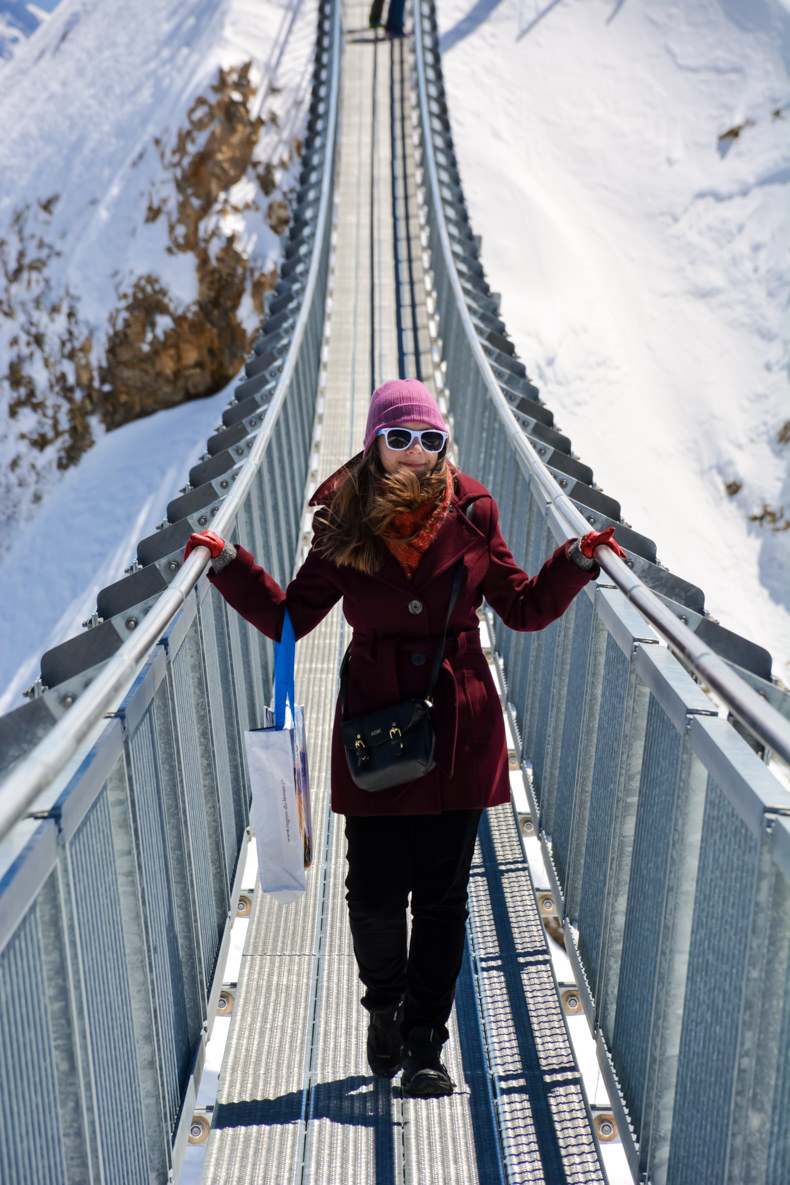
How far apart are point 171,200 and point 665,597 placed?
3585cm

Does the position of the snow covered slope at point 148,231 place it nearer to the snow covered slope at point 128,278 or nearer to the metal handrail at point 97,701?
the snow covered slope at point 128,278

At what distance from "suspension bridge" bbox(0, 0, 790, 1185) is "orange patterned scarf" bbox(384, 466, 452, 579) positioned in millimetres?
501

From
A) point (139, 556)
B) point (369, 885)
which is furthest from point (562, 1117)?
point (139, 556)

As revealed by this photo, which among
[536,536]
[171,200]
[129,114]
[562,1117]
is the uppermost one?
[129,114]

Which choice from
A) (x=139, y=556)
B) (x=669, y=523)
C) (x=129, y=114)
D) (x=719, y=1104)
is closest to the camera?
(x=719, y=1104)

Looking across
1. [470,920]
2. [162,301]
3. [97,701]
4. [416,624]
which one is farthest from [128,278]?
[97,701]

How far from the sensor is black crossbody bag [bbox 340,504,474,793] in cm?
289

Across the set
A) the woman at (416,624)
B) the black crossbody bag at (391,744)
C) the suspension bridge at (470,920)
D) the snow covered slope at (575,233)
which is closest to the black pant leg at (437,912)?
the woman at (416,624)

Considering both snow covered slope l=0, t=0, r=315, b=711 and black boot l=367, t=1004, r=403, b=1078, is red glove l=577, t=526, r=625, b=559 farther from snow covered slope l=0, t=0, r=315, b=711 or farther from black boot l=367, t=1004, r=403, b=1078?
snow covered slope l=0, t=0, r=315, b=711

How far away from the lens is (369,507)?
9.84ft

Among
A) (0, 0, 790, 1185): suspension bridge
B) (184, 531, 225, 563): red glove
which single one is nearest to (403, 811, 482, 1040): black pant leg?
(0, 0, 790, 1185): suspension bridge

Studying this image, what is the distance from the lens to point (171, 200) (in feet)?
118

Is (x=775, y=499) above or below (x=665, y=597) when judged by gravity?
below

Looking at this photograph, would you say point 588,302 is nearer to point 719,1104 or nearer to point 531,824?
point 531,824
